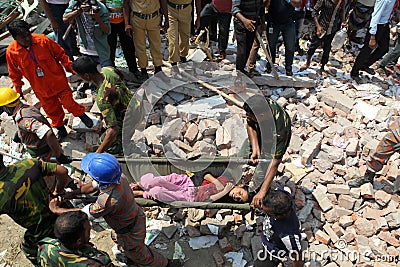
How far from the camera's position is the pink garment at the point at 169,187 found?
12.8ft

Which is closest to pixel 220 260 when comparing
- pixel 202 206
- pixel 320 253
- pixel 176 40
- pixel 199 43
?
pixel 202 206

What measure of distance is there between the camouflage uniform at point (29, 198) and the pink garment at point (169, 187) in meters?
1.08

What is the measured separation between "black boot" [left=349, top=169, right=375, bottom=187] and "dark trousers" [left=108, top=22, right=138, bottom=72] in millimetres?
3693

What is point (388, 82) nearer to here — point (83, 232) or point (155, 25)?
point (155, 25)

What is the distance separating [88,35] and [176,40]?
1.37 meters

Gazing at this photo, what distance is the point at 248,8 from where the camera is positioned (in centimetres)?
518

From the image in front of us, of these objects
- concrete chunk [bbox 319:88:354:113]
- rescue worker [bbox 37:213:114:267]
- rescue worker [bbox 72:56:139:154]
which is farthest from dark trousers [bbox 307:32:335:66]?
rescue worker [bbox 37:213:114:267]

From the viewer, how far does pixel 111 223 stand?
3.18m

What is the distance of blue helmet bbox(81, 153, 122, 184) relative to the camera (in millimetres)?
2848

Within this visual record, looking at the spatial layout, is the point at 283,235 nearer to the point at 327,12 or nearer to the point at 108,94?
the point at 108,94

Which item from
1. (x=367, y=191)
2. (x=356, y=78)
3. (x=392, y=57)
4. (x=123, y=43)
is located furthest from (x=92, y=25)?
(x=392, y=57)

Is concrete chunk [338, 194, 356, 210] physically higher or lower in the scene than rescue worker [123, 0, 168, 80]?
lower

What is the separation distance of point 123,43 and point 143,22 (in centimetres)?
→ 52

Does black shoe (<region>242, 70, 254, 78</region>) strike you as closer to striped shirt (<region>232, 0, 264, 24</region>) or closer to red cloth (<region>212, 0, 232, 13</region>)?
striped shirt (<region>232, 0, 264, 24</region>)
